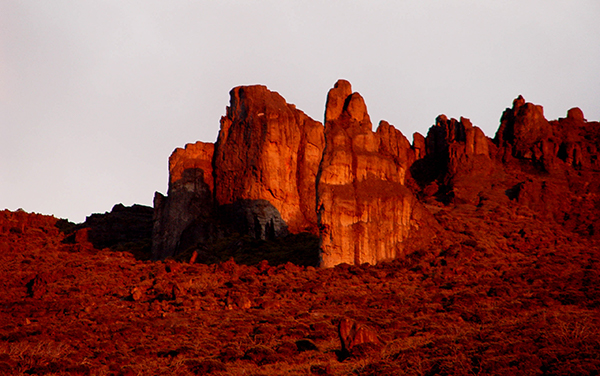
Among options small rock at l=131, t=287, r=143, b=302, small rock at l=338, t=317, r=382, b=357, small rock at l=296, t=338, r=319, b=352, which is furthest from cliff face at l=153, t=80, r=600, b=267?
small rock at l=338, t=317, r=382, b=357

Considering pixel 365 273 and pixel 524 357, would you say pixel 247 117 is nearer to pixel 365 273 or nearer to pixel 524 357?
pixel 365 273

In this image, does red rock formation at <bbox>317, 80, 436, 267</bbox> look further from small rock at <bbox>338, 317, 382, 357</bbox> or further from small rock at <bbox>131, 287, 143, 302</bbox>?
small rock at <bbox>338, 317, 382, 357</bbox>

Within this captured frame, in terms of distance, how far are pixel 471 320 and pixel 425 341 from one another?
515 centimetres

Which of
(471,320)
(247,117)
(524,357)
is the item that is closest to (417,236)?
(471,320)

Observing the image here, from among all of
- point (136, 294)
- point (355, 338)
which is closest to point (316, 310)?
point (355, 338)

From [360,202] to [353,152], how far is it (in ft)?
14.4

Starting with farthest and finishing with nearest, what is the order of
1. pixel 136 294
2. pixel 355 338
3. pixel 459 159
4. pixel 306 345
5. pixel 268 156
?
pixel 459 159, pixel 268 156, pixel 136 294, pixel 306 345, pixel 355 338

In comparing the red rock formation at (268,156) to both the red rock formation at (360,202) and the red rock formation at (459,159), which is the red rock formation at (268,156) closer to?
the red rock formation at (360,202)

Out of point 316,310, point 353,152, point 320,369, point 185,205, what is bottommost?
point 320,369

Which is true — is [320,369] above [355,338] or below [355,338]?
below

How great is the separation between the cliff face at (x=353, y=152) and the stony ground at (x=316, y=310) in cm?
561

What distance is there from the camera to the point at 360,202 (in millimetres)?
48812

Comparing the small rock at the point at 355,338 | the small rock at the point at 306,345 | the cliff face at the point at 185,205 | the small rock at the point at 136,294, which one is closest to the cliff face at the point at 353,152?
the cliff face at the point at 185,205

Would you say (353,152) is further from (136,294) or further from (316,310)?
(136,294)
